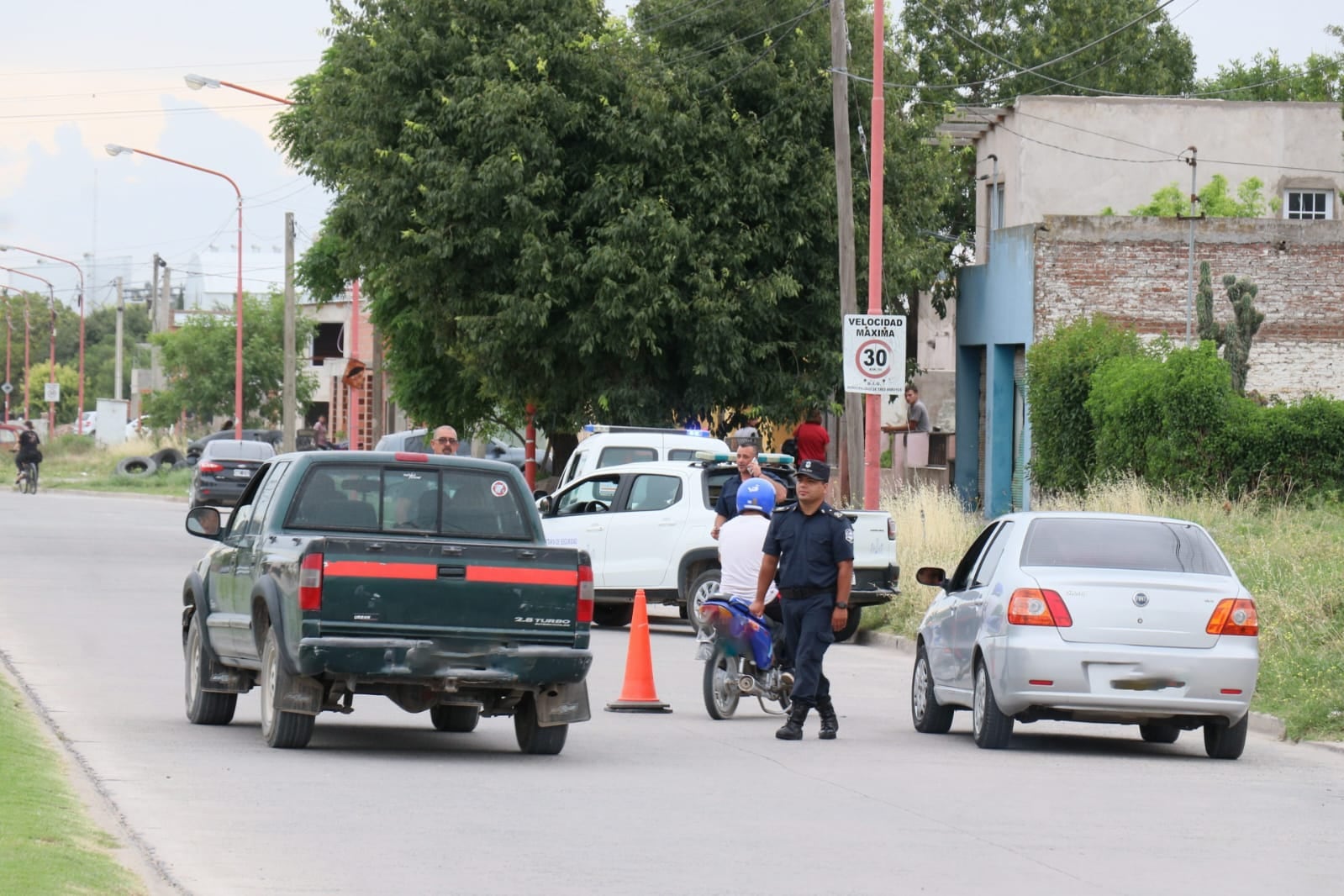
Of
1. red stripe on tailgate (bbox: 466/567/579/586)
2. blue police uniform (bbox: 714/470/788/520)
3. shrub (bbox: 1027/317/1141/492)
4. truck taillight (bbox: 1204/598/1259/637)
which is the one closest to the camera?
red stripe on tailgate (bbox: 466/567/579/586)

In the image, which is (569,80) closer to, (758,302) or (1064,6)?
(758,302)

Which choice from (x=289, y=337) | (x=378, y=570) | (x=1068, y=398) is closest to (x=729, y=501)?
(x=378, y=570)

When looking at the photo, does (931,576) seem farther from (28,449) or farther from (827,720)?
(28,449)

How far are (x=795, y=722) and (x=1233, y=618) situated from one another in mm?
2877

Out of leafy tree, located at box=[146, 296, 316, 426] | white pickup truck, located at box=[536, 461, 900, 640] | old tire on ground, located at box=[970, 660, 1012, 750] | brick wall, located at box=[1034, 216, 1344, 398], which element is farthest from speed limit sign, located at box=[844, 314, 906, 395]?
leafy tree, located at box=[146, 296, 316, 426]

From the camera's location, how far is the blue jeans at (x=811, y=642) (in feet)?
45.2

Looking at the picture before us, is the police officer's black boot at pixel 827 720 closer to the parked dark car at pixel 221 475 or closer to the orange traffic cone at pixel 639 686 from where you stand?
the orange traffic cone at pixel 639 686

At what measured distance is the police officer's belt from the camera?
13.9 meters

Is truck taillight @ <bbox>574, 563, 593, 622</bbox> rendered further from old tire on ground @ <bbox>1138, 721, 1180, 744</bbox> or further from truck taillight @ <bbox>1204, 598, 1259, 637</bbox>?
old tire on ground @ <bbox>1138, 721, 1180, 744</bbox>

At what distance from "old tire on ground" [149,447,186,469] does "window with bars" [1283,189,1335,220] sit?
3785 cm

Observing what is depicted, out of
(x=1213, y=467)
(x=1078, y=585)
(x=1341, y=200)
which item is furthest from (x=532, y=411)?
(x=1078, y=585)

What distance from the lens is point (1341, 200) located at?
44188 mm

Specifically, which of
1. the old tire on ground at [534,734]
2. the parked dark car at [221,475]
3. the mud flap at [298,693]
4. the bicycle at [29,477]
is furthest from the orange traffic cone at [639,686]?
the bicycle at [29,477]

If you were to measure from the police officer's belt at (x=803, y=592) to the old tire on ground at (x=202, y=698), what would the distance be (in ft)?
12.1
